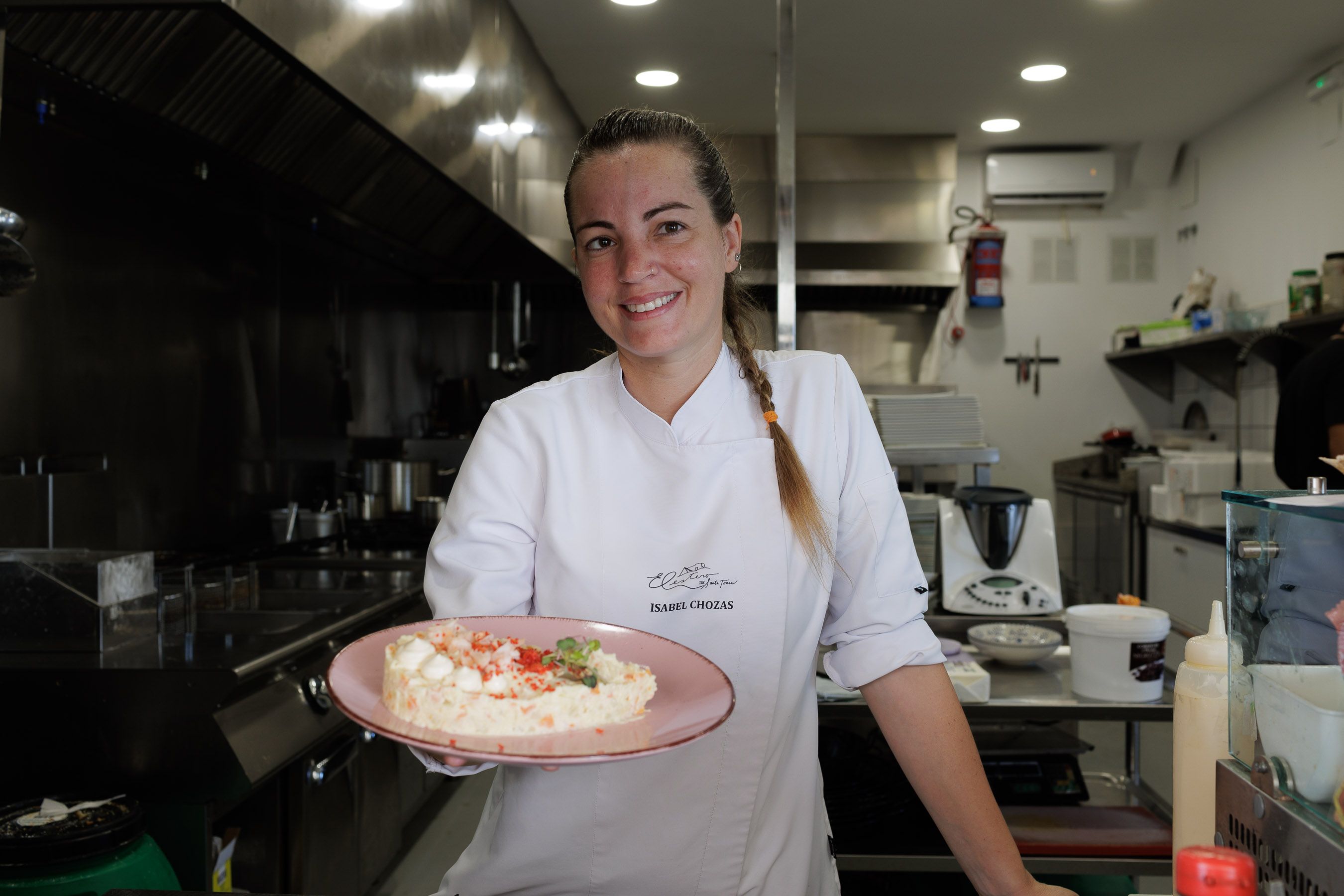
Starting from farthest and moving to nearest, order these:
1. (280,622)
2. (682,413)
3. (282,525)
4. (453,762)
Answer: (282,525) < (280,622) < (682,413) < (453,762)

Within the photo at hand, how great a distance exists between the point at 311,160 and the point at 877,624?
2.44m

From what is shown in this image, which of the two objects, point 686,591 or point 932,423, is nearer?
point 686,591

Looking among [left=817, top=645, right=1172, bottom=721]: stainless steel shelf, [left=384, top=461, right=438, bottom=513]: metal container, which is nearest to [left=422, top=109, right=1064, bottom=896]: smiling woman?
[left=817, top=645, right=1172, bottom=721]: stainless steel shelf

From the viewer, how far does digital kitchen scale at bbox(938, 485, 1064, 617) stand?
101 inches

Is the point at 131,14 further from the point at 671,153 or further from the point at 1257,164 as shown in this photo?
the point at 1257,164

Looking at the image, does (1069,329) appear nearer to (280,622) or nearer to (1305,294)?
(1305,294)

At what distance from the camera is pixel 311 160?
3018 mm

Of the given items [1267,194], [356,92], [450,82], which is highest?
[1267,194]

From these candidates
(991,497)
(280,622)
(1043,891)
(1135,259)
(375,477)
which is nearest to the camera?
(1043,891)

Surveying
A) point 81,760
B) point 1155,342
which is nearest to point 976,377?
point 1155,342

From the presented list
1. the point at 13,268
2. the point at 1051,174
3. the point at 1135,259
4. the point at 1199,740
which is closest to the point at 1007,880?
the point at 1199,740

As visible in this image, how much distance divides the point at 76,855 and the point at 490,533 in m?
1.02

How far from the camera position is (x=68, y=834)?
1.65 metres

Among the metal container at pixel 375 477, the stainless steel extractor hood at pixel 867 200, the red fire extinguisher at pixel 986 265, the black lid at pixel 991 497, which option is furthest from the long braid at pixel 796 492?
the red fire extinguisher at pixel 986 265
